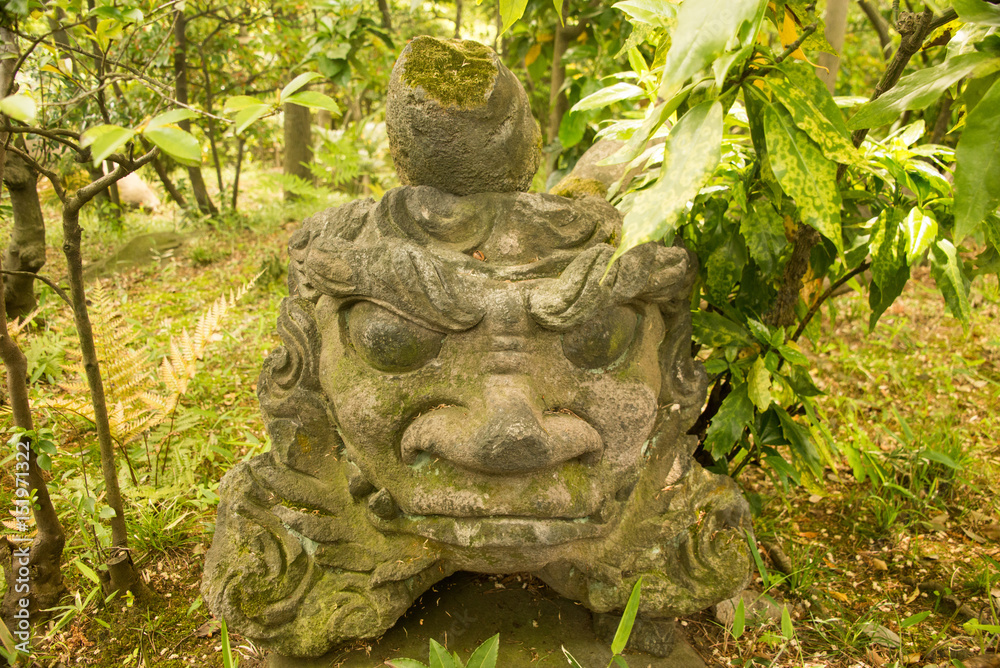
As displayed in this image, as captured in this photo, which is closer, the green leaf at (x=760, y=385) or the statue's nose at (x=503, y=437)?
the statue's nose at (x=503, y=437)

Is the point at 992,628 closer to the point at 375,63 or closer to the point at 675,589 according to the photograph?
the point at 675,589

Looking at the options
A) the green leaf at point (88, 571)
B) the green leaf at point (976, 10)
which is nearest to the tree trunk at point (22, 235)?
the green leaf at point (88, 571)

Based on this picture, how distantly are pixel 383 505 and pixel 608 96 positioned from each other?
1463 millimetres

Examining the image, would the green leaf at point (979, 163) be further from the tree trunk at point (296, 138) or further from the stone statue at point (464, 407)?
the tree trunk at point (296, 138)

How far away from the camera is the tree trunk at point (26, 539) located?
77.6 inches

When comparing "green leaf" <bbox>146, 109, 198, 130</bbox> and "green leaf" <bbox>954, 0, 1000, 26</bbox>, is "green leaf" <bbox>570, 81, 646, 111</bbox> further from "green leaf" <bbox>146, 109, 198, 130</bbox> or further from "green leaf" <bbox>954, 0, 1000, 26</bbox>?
"green leaf" <bbox>146, 109, 198, 130</bbox>

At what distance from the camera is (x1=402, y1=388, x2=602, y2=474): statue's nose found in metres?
1.57

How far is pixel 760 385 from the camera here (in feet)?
7.13

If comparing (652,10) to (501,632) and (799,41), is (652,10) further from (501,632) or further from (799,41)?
(501,632)

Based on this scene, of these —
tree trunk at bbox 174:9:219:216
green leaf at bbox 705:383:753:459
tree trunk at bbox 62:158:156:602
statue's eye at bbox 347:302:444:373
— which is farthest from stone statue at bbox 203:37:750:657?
tree trunk at bbox 174:9:219:216

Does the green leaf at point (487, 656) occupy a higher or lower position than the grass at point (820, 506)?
higher

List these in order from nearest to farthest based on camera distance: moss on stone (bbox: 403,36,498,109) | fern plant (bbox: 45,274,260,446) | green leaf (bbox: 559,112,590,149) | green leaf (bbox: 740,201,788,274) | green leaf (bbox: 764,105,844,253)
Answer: green leaf (bbox: 764,105,844,253)
moss on stone (bbox: 403,36,498,109)
green leaf (bbox: 740,201,788,274)
fern plant (bbox: 45,274,260,446)
green leaf (bbox: 559,112,590,149)

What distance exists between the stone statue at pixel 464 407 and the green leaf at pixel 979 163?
768 millimetres

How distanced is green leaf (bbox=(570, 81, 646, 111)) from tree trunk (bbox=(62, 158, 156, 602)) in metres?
1.27
